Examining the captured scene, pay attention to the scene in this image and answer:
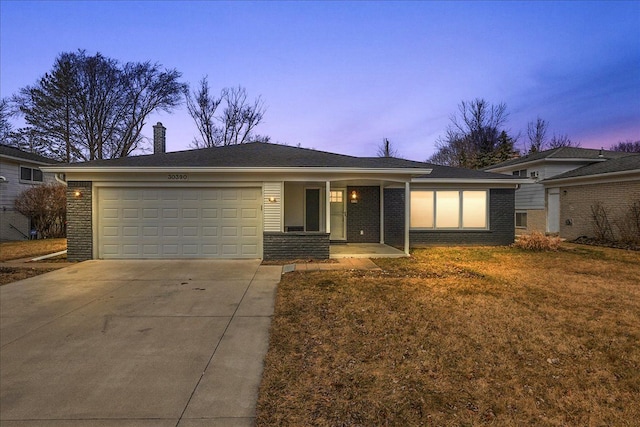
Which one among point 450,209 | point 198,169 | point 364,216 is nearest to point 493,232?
point 450,209

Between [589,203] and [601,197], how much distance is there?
2.00 feet

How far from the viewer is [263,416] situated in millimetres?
2512

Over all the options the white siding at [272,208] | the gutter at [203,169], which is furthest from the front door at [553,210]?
the white siding at [272,208]

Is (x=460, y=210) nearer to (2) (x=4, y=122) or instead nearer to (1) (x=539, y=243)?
(1) (x=539, y=243)

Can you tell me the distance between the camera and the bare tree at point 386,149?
38450mm

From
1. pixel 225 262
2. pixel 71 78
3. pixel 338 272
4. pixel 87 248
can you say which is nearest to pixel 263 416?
pixel 338 272

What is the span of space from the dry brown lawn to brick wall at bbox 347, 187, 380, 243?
220 inches

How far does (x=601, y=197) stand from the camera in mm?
13844

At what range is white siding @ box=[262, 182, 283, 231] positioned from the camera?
9.64m

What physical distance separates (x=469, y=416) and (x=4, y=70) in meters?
29.4

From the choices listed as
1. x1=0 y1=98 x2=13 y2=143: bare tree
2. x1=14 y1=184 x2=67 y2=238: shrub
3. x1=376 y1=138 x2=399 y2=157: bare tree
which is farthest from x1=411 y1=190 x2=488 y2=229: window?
x1=0 y1=98 x2=13 y2=143: bare tree

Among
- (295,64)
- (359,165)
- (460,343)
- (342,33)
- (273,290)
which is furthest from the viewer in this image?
(295,64)

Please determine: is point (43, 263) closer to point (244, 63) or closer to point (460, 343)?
point (460, 343)

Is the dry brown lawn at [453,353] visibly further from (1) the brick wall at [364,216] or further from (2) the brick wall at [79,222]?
(2) the brick wall at [79,222]
